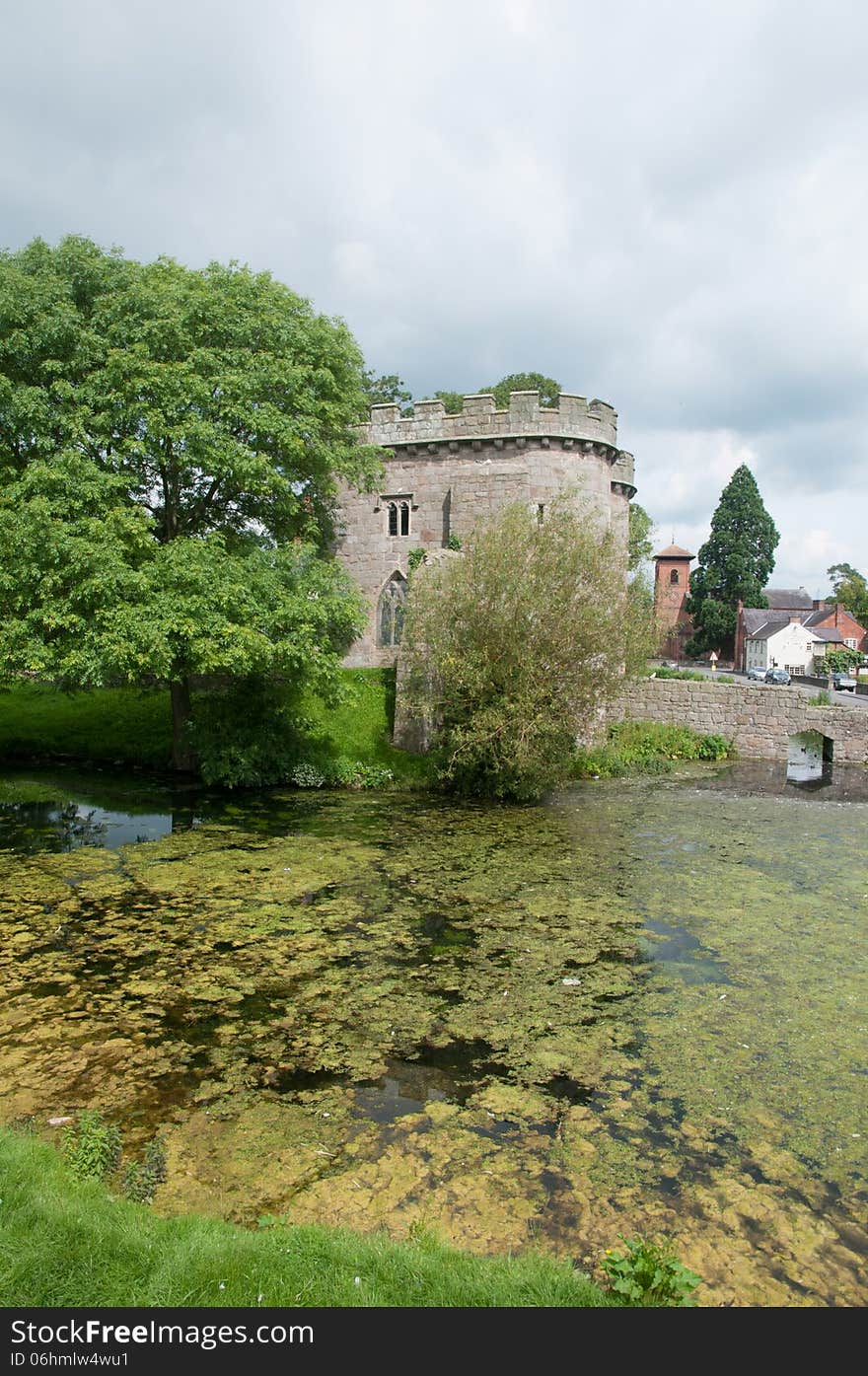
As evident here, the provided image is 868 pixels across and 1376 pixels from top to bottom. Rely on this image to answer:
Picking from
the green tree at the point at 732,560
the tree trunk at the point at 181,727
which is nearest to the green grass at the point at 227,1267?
the tree trunk at the point at 181,727

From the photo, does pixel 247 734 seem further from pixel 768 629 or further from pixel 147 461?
pixel 768 629

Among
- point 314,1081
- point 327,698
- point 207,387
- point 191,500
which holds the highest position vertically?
point 207,387

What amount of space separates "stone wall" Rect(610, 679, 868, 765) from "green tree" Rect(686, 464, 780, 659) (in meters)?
46.8

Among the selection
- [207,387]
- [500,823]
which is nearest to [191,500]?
[207,387]

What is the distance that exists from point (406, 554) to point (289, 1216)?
75.5 feet

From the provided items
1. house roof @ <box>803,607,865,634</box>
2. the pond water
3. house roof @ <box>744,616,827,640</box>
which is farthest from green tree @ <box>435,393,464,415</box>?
house roof @ <box>803,607,865,634</box>

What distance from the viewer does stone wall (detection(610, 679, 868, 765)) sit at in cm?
2434

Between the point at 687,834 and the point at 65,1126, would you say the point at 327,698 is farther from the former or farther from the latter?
the point at 65,1126

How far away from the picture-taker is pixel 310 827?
1416 cm

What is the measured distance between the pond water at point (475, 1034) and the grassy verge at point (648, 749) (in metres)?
7.80

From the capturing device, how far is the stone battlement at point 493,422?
2409 cm

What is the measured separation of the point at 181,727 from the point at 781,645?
65.6 meters

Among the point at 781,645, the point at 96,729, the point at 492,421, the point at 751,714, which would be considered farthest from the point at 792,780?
the point at 781,645

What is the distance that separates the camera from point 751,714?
973 inches
